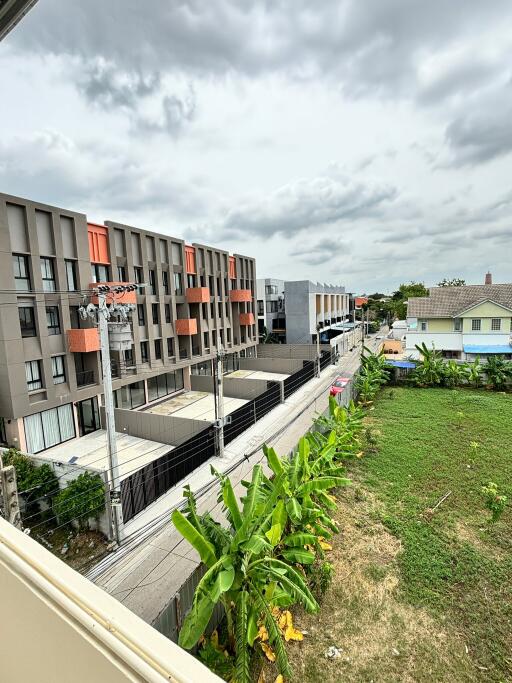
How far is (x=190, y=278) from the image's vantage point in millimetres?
30812

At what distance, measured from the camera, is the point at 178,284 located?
28875 millimetres

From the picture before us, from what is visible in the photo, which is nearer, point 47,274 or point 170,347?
point 47,274

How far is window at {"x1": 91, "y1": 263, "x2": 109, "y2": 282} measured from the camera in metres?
21.6

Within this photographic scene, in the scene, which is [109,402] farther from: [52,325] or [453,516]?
[453,516]

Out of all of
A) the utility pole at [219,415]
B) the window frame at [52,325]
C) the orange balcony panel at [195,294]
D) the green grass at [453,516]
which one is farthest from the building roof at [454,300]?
the window frame at [52,325]

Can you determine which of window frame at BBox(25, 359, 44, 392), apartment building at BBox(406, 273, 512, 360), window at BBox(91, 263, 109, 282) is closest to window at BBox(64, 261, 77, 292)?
window at BBox(91, 263, 109, 282)

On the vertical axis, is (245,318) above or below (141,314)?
below

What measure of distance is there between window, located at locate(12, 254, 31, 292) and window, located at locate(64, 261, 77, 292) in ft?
6.63

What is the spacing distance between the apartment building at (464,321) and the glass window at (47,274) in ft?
94.1

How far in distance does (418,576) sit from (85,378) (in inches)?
710

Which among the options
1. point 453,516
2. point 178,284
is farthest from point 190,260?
point 453,516

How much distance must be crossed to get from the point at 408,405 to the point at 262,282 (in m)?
30.9

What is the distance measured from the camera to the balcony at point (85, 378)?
19978 millimetres

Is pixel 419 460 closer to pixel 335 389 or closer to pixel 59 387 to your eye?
pixel 335 389
